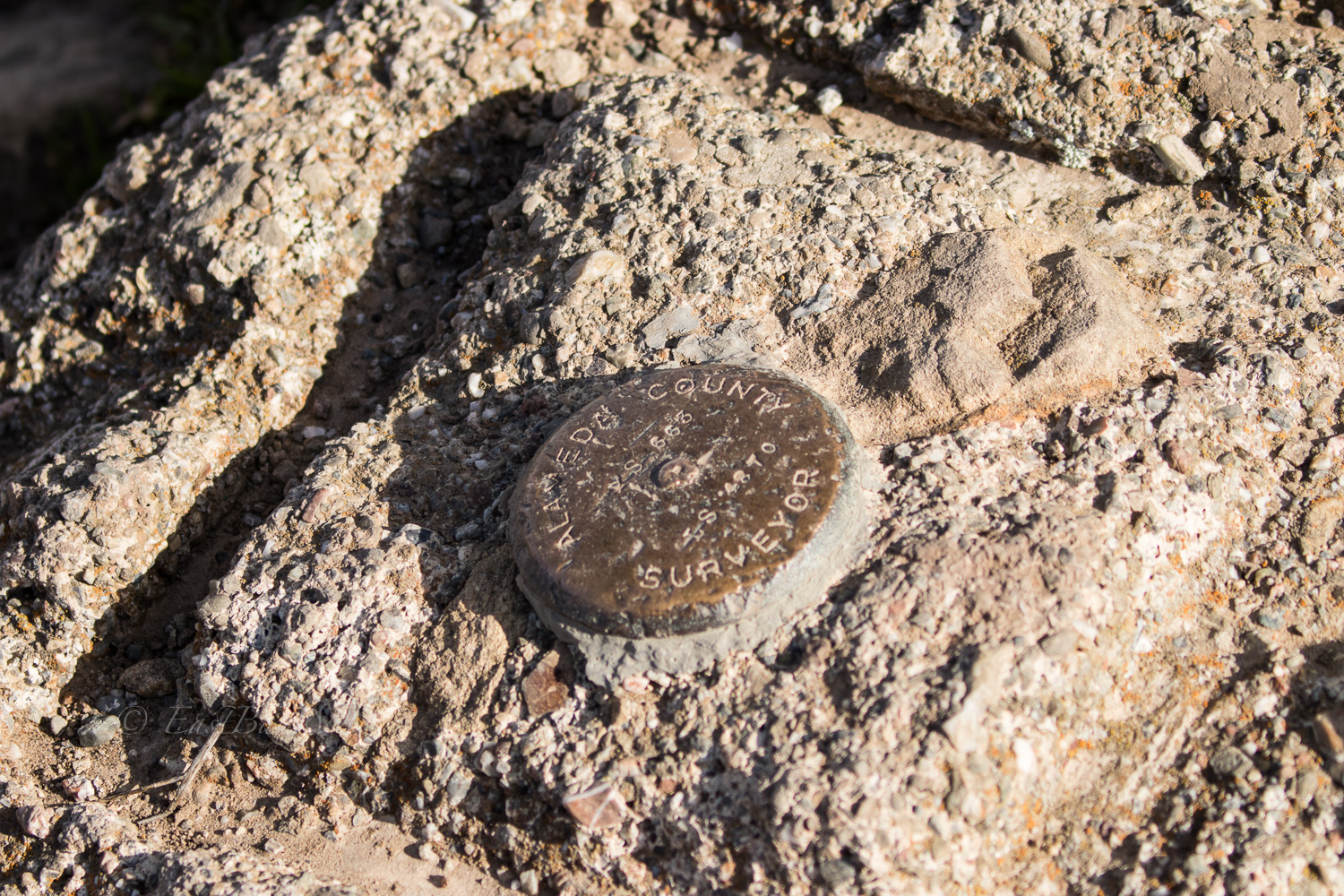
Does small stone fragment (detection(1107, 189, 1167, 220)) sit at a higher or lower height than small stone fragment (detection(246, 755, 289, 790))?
higher

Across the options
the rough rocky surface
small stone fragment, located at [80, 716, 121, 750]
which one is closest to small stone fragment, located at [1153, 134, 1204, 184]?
the rough rocky surface

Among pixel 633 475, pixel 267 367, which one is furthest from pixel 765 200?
pixel 267 367

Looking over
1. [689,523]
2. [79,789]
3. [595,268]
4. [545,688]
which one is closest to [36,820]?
[79,789]

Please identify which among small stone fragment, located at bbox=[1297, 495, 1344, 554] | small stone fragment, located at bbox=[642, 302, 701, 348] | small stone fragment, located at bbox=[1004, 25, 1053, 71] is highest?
small stone fragment, located at bbox=[1004, 25, 1053, 71]

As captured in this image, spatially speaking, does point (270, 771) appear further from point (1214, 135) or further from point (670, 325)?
point (1214, 135)

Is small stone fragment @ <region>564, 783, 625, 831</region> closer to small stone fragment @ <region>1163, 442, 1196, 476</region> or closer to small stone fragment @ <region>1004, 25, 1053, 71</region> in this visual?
small stone fragment @ <region>1163, 442, 1196, 476</region>

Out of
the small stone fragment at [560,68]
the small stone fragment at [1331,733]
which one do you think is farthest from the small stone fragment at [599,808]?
the small stone fragment at [560,68]

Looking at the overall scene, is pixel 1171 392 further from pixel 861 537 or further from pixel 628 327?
pixel 628 327
